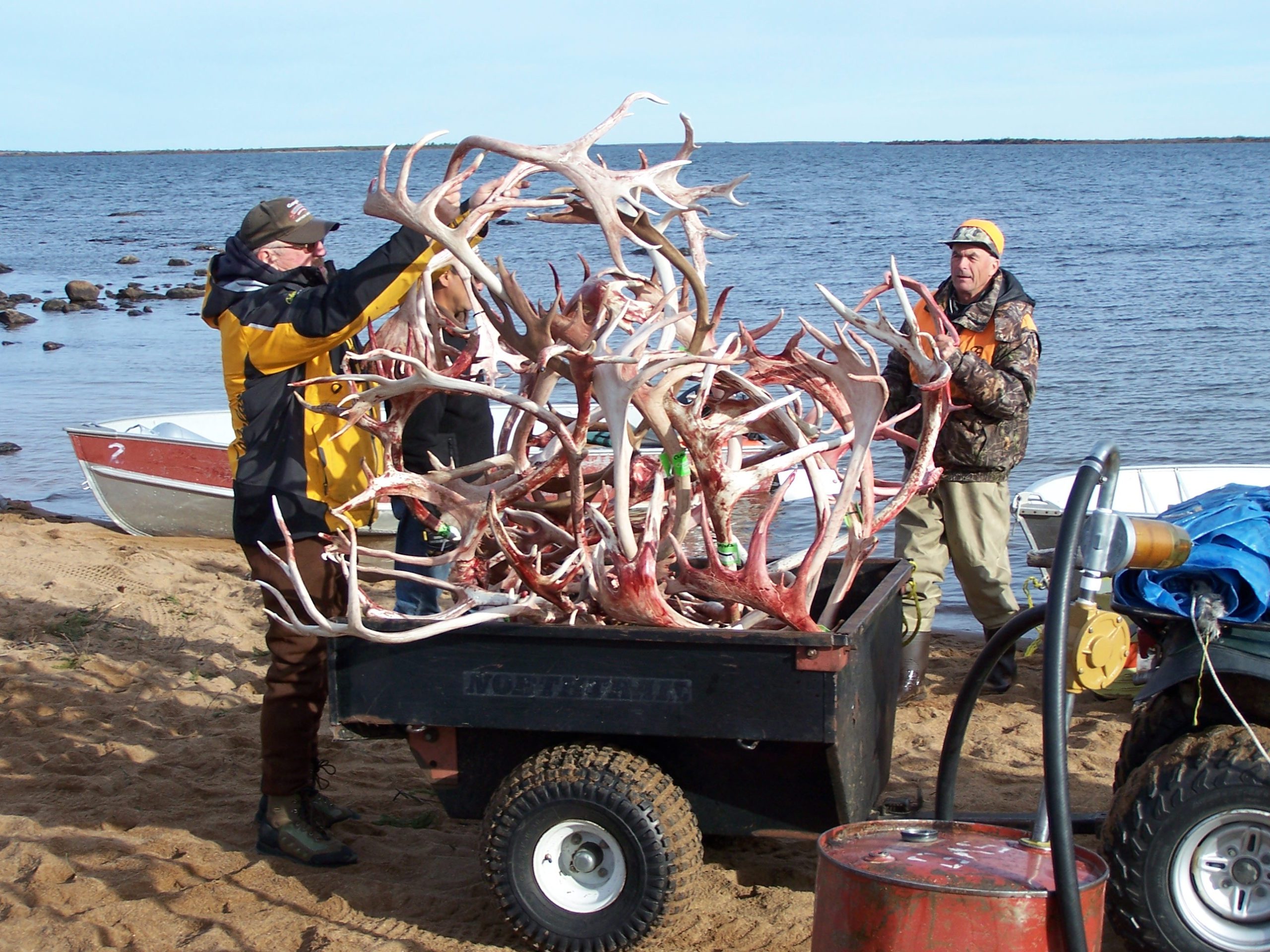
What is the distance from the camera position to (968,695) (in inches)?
124

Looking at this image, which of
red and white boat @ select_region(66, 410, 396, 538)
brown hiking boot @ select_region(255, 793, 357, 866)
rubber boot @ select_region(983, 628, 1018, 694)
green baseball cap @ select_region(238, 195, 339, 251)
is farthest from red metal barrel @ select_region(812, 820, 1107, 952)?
red and white boat @ select_region(66, 410, 396, 538)

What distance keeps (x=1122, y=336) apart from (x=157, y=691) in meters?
17.4

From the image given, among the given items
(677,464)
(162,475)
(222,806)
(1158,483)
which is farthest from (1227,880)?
(162,475)

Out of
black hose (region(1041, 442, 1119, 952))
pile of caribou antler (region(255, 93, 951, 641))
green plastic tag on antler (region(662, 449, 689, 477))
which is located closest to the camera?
black hose (region(1041, 442, 1119, 952))

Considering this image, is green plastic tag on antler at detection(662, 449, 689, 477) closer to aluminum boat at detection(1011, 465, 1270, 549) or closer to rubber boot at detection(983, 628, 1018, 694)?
rubber boot at detection(983, 628, 1018, 694)

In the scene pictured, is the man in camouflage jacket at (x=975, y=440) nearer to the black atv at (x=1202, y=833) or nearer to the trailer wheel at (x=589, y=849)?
the black atv at (x=1202, y=833)

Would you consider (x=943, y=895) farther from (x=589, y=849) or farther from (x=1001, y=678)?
(x=1001, y=678)

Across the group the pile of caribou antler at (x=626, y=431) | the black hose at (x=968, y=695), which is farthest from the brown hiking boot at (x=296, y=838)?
the black hose at (x=968, y=695)

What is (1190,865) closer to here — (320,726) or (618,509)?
(618,509)

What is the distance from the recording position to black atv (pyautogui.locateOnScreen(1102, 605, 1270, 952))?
3.14 m

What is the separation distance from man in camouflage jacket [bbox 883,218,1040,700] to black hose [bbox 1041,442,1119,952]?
298cm

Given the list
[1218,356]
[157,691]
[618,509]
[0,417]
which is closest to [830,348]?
[618,509]

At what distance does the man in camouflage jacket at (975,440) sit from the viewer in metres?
5.41

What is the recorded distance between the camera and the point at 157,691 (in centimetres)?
595
